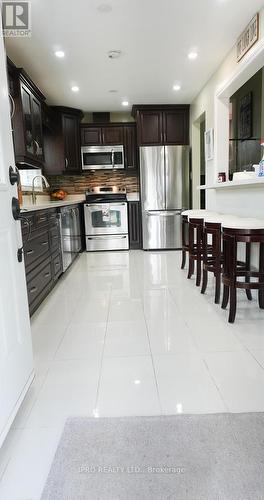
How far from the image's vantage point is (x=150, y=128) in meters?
5.44

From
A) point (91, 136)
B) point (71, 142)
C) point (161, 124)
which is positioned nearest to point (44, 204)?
point (71, 142)

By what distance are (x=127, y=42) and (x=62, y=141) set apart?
245 centimetres

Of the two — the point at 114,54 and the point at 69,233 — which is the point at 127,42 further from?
the point at 69,233

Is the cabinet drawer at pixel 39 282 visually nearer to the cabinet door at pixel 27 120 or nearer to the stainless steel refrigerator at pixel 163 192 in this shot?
Answer: the cabinet door at pixel 27 120

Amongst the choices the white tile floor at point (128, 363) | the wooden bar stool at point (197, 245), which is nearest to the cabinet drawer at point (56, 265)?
the white tile floor at point (128, 363)

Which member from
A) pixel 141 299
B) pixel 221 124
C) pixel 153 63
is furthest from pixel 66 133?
pixel 141 299

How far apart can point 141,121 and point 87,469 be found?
5.27 meters

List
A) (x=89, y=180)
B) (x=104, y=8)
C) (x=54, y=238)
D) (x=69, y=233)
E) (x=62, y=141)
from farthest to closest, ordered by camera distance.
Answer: (x=89, y=180) < (x=62, y=141) < (x=69, y=233) < (x=54, y=238) < (x=104, y=8)

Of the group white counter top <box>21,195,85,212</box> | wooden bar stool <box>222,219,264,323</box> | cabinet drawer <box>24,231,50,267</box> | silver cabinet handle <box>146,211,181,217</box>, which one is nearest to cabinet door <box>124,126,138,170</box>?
silver cabinet handle <box>146,211,181,217</box>

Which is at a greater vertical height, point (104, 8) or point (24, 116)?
point (104, 8)

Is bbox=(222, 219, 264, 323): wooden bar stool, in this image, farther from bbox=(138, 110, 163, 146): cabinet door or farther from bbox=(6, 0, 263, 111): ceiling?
bbox=(138, 110, 163, 146): cabinet door

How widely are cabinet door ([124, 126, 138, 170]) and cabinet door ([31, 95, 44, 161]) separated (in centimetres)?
187

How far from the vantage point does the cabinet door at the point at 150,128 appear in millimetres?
5434

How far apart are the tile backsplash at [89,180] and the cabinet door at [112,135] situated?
60 cm
